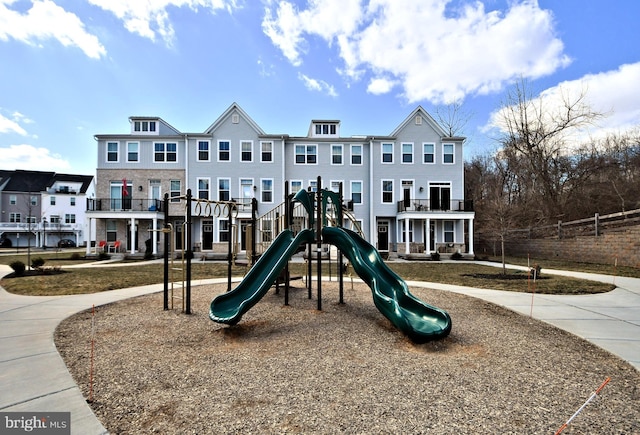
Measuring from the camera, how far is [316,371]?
4160 millimetres

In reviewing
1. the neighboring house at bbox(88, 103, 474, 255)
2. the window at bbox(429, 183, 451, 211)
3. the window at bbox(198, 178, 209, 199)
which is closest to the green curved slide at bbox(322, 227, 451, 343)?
the neighboring house at bbox(88, 103, 474, 255)

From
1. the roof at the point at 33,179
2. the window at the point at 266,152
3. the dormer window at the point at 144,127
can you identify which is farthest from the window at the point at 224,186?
the roof at the point at 33,179

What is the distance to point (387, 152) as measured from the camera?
2614cm

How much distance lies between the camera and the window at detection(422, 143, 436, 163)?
85.9 ft

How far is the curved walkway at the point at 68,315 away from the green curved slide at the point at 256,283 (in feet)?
7.57

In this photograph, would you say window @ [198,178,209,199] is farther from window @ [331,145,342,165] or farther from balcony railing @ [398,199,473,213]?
balcony railing @ [398,199,473,213]

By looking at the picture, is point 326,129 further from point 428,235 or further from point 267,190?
point 428,235

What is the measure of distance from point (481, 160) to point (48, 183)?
65.0 m

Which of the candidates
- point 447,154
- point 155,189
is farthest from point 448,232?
point 155,189

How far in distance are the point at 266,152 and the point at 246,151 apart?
1.51m

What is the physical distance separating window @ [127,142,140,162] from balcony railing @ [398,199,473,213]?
2015cm

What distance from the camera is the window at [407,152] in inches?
1030

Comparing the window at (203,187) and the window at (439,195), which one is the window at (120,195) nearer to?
the window at (203,187)

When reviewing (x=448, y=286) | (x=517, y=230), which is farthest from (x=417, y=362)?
(x=517, y=230)
